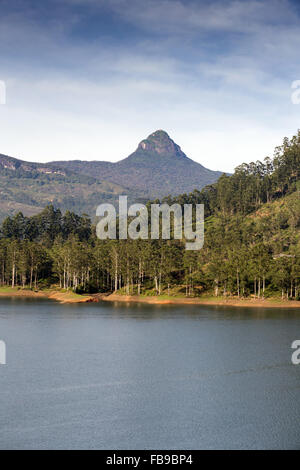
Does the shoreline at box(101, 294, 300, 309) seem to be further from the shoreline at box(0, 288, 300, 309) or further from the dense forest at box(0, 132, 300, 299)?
the dense forest at box(0, 132, 300, 299)

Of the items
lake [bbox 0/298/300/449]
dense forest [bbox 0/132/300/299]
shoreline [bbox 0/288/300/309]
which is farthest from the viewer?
dense forest [bbox 0/132/300/299]

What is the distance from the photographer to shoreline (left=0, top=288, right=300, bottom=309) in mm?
94438

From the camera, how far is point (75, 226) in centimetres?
18300

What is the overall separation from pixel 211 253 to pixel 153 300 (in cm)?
1887

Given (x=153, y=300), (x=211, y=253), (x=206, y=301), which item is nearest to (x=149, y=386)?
(x=206, y=301)

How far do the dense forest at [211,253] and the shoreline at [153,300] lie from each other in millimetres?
2504

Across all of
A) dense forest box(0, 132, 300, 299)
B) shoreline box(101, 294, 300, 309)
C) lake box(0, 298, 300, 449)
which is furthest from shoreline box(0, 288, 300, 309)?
lake box(0, 298, 300, 449)

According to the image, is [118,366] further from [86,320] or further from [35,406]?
[86,320]

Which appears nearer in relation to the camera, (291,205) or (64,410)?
(64,410)

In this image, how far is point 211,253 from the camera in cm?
11581

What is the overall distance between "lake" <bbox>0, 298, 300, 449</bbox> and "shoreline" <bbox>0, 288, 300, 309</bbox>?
86.5 ft

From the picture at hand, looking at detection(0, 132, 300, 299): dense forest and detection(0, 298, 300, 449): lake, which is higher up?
detection(0, 132, 300, 299): dense forest
